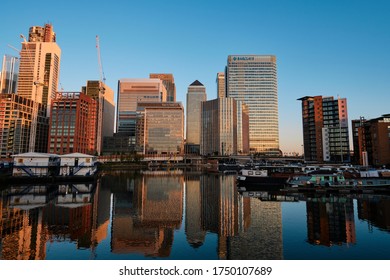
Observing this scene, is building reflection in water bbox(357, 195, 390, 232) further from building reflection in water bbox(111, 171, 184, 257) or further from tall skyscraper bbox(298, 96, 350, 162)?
tall skyscraper bbox(298, 96, 350, 162)

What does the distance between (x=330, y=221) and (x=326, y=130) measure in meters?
125

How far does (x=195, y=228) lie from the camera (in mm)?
30797

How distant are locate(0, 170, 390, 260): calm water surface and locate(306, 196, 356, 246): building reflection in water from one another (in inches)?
4.0

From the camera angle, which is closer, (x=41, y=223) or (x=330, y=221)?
(x=41, y=223)

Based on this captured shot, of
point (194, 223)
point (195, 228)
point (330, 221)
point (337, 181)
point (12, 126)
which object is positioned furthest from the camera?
point (12, 126)

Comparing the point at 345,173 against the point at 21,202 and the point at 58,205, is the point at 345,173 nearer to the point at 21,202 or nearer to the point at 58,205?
the point at 58,205

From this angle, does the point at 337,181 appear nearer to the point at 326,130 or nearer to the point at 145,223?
the point at 145,223

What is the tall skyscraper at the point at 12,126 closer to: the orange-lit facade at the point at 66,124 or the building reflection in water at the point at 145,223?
the orange-lit facade at the point at 66,124

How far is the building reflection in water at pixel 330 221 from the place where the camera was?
25.5m

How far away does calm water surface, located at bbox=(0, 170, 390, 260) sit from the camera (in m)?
22.2

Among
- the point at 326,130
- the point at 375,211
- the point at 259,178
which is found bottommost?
the point at 375,211

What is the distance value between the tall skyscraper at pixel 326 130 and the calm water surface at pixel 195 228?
9984 centimetres

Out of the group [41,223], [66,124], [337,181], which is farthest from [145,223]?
[66,124]

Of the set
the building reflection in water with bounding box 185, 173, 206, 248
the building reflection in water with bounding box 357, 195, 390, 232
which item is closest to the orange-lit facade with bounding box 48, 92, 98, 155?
the building reflection in water with bounding box 185, 173, 206, 248
